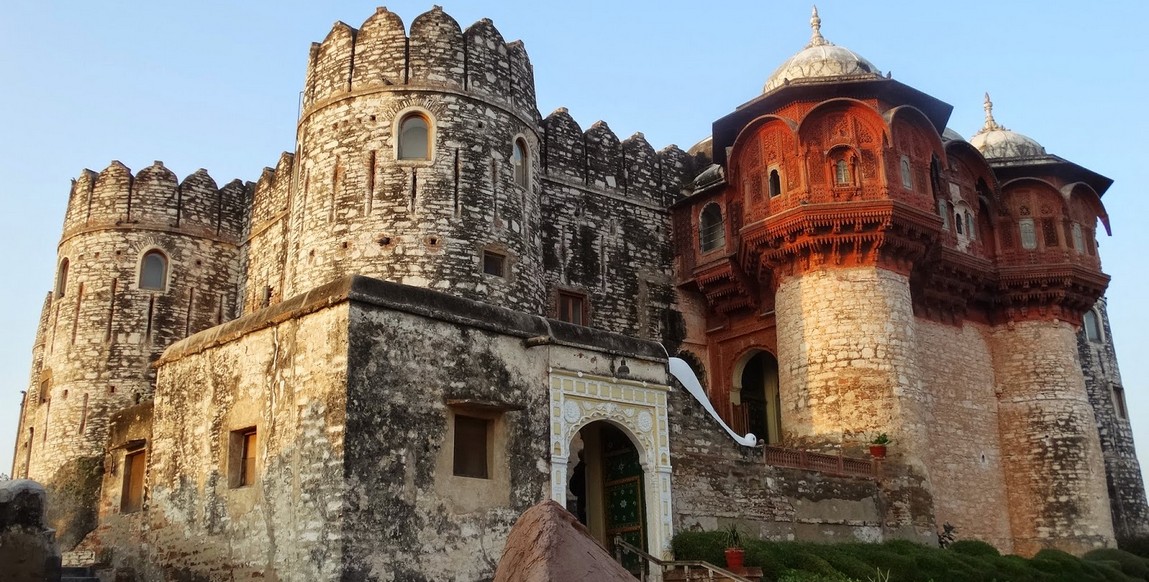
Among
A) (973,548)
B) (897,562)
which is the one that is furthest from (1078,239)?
(897,562)

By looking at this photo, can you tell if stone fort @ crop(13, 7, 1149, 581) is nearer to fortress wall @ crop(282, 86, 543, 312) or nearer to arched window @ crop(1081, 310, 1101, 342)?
fortress wall @ crop(282, 86, 543, 312)

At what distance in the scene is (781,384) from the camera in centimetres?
1995

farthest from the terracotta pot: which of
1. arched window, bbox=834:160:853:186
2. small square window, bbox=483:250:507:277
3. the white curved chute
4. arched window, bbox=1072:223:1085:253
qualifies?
arched window, bbox=1072:223:1085:253

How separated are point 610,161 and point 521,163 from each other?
13.1ft

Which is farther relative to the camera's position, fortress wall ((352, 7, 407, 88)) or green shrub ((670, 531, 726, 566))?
fortress wall ((352, 7, 407, 88))

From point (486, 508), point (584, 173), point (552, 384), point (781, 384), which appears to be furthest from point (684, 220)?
point (486, 508)

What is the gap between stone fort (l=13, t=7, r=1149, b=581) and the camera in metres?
12.1

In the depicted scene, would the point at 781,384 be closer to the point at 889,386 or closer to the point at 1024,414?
the point at 889,386

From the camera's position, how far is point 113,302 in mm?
21812

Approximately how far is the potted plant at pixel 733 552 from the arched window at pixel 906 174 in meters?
9.42

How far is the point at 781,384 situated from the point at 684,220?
15.6 feet

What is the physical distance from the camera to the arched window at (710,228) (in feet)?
73.6

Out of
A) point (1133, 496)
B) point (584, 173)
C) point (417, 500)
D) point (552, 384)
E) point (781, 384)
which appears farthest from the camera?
point (1133, 496)

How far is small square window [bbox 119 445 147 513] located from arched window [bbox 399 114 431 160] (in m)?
6.20
